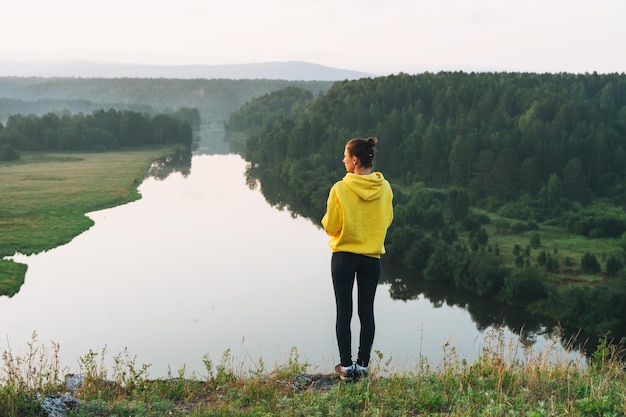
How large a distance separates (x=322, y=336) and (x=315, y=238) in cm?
1957

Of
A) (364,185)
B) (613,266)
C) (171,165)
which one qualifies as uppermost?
(364,185)

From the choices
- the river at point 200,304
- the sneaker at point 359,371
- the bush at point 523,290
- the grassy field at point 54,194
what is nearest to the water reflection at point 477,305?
the river at point 200,304

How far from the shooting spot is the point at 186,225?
149 feet

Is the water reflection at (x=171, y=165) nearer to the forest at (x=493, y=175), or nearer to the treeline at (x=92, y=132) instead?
the forest at (x=493, y=175)

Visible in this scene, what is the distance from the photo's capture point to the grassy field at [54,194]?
1534 inches

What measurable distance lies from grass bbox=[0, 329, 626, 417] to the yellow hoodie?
1.32m

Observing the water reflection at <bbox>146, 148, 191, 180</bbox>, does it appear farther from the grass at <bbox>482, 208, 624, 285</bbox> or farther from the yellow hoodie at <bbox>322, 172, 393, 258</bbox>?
the yellow hoodie at <bbox>322, 172, 393, 258</bbox>

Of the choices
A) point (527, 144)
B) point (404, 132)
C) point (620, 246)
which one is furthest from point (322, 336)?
point (404, 132)

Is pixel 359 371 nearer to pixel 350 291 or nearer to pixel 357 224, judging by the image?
pixel 350 291

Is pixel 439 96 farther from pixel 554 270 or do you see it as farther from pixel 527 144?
pixel 554 270

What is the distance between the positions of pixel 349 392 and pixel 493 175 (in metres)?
58.4

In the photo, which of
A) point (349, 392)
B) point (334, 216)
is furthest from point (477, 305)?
point (334, 216)

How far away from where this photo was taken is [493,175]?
61906mm

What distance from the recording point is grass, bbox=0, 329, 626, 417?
564 cm
